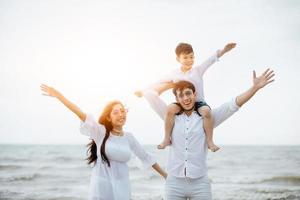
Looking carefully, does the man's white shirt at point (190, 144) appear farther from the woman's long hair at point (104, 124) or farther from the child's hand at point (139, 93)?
the woman's long hair at point (104, 124)

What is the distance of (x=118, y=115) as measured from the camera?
4.93 metres

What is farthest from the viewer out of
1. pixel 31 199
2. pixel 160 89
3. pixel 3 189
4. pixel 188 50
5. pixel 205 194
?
pixel 3 189

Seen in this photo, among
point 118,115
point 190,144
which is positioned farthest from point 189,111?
point 118,115

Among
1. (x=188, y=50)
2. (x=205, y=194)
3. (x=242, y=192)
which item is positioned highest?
(x=188, y=50)

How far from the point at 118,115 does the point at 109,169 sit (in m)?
0.67

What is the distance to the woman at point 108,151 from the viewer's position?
4.80 meters

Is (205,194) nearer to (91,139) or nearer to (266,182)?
(91,139)

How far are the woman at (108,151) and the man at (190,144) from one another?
0.61m

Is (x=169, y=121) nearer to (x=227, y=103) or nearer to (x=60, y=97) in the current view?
(x=227, y=103)

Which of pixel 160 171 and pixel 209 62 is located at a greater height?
pixel 209 62

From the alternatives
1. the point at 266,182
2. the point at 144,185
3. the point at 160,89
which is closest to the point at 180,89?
the point at 160,89

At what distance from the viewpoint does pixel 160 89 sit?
4832 mm

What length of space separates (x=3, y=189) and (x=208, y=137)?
554 inches

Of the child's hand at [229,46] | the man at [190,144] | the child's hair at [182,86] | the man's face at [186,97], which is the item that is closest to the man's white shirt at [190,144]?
the man at [190,144]
